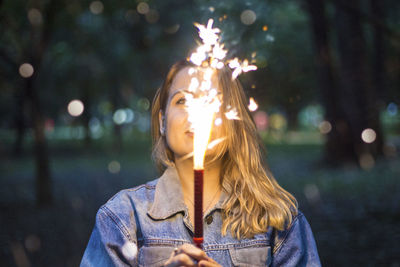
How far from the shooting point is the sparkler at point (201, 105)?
5.22 ft

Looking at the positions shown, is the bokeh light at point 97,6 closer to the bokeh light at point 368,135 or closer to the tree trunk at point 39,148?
the tree trunk at point 39,148

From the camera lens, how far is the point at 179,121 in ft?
7.66

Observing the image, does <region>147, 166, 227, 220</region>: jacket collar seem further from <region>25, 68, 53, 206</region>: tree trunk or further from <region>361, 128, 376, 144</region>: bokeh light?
<region>361, 128, 376, 144</region>: bokeh light

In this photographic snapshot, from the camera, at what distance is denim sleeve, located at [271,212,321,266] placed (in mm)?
2322

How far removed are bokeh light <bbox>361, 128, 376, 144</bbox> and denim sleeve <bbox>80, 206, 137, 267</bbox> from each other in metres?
15.7

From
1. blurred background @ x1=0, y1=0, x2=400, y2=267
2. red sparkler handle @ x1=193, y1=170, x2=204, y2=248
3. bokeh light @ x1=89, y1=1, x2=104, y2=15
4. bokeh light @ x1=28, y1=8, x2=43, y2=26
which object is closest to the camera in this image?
red sparkler handle @ x1=193, y1=170, x2=204, y2=248

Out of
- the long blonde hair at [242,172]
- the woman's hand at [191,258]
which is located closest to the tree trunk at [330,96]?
the long blonde hair at [242,172]

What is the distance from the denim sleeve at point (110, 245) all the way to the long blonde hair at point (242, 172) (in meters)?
0.47

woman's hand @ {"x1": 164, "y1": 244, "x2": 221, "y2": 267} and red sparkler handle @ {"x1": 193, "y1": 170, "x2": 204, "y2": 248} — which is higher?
red sparkler handle @ {"x1": 193, "y1": 170, "x2": 204, "y2": 248}

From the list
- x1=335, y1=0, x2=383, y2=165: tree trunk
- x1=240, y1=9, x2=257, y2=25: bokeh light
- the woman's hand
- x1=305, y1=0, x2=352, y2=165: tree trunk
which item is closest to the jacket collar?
the woman's hand

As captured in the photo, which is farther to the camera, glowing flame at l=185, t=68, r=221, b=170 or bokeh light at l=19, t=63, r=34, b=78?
bokeh light at l=19, t=63, r=34, b=78

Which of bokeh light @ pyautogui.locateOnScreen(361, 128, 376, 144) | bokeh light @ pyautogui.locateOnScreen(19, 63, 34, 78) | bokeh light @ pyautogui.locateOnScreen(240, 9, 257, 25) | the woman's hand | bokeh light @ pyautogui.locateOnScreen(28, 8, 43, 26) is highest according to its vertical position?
bokeh light @ pyautogui.locateOnScreen(28, 8, 43, 26)

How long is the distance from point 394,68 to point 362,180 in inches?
375

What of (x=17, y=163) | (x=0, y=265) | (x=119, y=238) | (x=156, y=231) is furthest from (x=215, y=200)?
(x=17, y=163)
